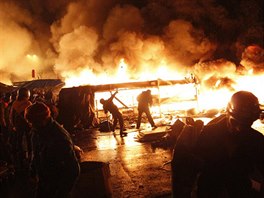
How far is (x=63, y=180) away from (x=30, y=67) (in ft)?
138

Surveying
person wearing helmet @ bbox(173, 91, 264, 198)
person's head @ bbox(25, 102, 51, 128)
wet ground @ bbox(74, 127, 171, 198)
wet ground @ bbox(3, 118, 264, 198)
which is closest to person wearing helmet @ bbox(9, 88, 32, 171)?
wet ground @ bbox(3, 118, 264, 198)

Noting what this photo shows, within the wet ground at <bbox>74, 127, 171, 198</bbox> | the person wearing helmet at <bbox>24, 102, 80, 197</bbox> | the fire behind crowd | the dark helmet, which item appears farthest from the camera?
the fire behind crowd

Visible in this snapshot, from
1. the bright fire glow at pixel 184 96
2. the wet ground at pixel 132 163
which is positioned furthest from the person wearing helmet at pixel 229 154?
the bright fire glow at pixel 184 96

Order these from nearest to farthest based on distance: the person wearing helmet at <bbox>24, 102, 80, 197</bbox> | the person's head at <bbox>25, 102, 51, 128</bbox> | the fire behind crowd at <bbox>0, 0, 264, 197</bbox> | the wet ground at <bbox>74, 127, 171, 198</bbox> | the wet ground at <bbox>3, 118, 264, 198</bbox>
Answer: the person wearing helmet at <bbox>24, 102, 80, 197</bbox>, the person's head at <bbox>25, 102, 51, 128</bbox>, the wet ground at <bbox>3, 118, 264, 198</bbox>, the wet ground at <bbox>74, 127, 171, 198</bbox>, the fire behind crowd at <bbox>0, 0, 264, 197</bbox>

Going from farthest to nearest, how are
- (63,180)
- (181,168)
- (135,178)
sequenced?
1. (135,178)
2. (63,180)
3. (181,168)

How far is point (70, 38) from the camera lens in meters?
35.1

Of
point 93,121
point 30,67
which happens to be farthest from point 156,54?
point 30,67

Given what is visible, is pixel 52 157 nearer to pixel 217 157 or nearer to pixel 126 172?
pixel 217 157

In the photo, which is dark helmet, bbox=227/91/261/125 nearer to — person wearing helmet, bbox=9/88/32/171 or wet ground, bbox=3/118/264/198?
wet ground, bbox=3/118/264/198

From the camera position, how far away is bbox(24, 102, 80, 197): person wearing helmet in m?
3.56

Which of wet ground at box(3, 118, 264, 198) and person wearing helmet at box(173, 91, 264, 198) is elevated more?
person wearing helmet at box(173, 91, 264, 198)

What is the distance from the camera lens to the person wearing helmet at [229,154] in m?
2.79

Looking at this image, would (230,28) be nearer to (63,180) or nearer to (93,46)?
(93,46)

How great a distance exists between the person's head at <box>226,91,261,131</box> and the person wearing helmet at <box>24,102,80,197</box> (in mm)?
1938
